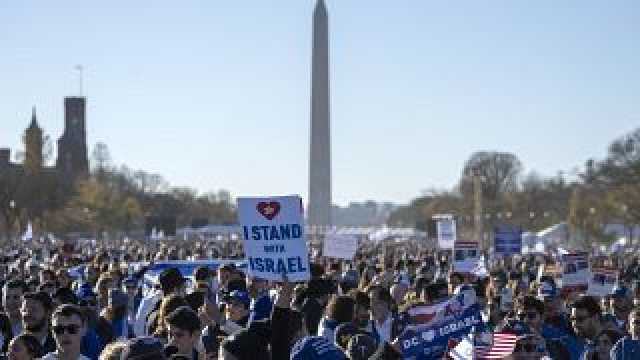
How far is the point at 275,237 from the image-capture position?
380 inches

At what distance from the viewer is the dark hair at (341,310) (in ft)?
34.1

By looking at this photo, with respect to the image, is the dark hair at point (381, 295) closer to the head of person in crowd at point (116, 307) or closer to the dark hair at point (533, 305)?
the dark hair at point (533, 305)

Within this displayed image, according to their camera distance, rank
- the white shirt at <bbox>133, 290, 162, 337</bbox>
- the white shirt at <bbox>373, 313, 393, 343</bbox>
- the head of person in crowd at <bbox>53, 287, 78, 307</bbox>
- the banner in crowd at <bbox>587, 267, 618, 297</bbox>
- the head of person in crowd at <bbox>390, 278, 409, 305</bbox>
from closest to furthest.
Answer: the head of person in crowd at <bbox>53, 287, 78, 307</bbox> < the white shirt at <bbox>373, 313, 393, 343</bbox> < the white shirt at <bbox>133, 290, 162, 337</bbox> < the head of person in crowd at <bbox>390, 278, 409, 305</bbox> < the banner in crowd at <bbox>587, 267, 618, 297</bbox>

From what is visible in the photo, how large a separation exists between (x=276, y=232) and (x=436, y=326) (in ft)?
3.93

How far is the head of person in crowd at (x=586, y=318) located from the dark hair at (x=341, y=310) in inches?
67.7

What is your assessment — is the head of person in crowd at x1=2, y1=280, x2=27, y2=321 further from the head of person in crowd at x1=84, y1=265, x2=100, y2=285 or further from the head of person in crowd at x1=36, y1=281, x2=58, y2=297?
the head of person in crowd at x1=84, y1=265, x2=100, y2=285

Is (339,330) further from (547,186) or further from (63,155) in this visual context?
(63,155)

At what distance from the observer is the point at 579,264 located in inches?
844

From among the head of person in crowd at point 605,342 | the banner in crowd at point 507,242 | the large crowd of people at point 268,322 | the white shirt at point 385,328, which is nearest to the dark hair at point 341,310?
the large crowd of people at point 268,322

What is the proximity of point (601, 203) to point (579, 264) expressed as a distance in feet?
240

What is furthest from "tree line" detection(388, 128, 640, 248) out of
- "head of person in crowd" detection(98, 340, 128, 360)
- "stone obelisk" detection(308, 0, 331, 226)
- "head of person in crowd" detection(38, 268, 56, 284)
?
"head of person in crowd" detection(98, 340, 128, 360)

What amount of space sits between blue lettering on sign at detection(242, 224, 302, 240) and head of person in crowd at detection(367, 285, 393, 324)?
2760mm

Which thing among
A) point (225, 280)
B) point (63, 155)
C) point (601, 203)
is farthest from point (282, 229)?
point (63, 155)

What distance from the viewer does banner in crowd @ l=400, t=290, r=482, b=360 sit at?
377 inches
